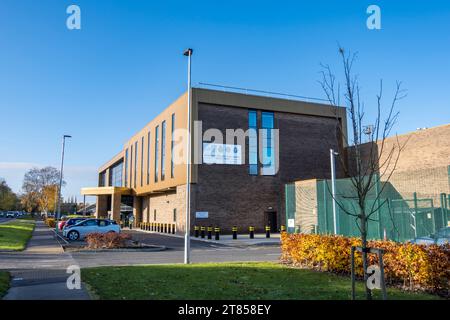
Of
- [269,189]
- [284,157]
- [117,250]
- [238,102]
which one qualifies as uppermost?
[238,102]

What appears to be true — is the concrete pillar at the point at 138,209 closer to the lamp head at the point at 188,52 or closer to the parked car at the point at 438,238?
the lamp head at the point at 188,52

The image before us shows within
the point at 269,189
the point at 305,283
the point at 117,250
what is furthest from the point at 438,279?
the point at 269,189

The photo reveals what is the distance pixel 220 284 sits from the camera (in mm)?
9164

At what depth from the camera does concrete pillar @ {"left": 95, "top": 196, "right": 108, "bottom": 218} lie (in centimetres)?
7619

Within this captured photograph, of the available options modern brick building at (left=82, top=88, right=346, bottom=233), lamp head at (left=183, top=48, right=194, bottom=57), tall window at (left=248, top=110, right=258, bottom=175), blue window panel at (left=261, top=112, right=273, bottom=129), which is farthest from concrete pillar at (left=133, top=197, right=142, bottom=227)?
lamp head at (left=183, top=48, right=194, bottom=57)

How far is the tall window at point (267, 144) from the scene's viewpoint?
40.9 metres

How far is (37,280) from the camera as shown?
10336mm

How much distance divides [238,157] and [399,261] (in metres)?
29.9

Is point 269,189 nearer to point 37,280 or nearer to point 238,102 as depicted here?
point 238,102
